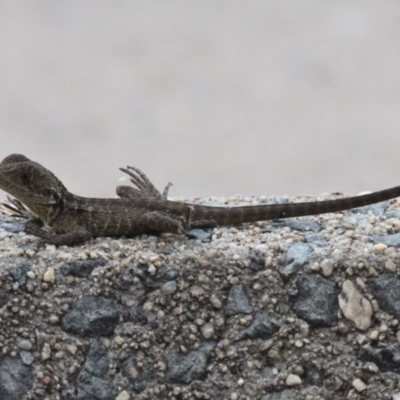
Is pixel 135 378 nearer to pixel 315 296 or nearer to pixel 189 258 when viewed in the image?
pixel 189 258

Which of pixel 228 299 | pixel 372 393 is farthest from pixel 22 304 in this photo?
pixel 372 393

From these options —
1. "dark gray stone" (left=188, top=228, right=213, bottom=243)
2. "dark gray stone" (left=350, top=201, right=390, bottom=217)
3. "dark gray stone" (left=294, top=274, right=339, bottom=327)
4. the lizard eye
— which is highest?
the lizard eye

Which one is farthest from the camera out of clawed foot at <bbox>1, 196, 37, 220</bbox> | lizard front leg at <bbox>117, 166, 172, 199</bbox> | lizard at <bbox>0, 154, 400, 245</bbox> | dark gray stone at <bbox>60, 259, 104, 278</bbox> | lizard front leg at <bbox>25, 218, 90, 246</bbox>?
lizard front leg at <bbox>117, 166, 172, 199</bbox>

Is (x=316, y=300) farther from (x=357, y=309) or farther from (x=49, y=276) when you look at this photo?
(x=49, y=276)

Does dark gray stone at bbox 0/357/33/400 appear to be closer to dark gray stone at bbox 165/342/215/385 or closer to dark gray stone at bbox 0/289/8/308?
dark gray stone at bbox 0/289/8/308

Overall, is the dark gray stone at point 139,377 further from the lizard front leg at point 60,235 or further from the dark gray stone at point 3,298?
the lizard front leg at point 60,235

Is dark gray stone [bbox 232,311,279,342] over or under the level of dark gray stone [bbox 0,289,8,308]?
under

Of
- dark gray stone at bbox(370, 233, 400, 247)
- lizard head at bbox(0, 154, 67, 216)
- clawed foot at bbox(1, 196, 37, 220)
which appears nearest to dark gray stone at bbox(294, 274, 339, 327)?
dark gray stone at bbox(370, 233, 400, 247)
